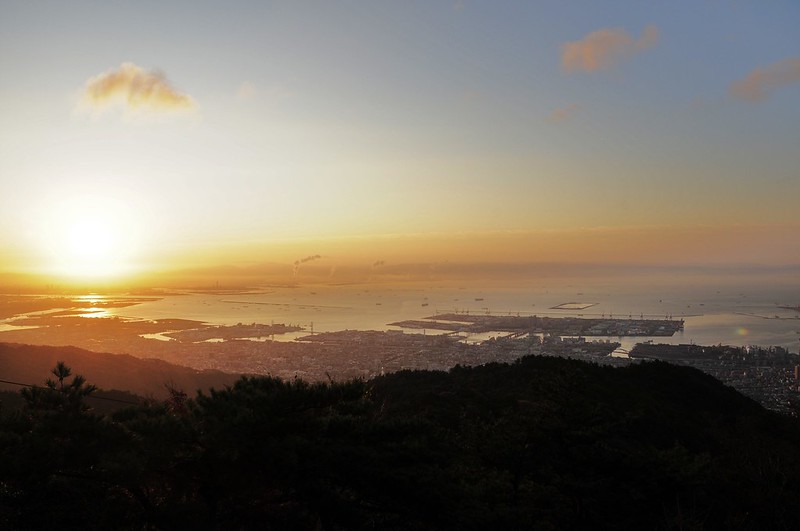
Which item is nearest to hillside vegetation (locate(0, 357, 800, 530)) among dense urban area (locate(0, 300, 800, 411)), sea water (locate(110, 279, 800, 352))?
dense urban area (locate(0, 300, 800, 411))

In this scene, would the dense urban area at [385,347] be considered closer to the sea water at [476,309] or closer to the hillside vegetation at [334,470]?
the sea water at [476,309]

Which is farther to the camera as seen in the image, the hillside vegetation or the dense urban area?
the dense urban area

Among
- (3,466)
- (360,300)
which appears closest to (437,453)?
(3,466)

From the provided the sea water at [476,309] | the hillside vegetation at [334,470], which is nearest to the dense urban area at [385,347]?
the sea water at [476,309]

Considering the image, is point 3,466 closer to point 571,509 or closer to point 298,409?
point 298,409

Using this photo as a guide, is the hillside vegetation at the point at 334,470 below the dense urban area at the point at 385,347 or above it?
above

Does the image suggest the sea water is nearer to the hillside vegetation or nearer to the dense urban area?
the dense urban area

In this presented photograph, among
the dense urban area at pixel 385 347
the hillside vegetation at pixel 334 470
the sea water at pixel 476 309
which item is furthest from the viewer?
the sea water at pixel 476 309

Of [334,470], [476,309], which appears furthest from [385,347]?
[476,309]

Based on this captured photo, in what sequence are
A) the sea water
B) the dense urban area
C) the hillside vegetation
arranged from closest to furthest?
the hillside vegetation, the dense urban area, the sea water

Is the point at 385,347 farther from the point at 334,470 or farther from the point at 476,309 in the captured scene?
the point at 476,309

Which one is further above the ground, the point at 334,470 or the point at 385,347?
the point at 334,470

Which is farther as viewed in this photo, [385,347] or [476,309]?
[476,309]
